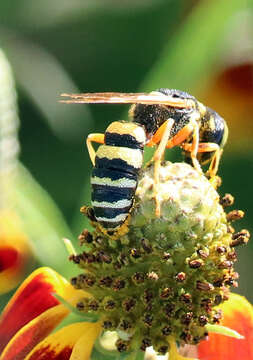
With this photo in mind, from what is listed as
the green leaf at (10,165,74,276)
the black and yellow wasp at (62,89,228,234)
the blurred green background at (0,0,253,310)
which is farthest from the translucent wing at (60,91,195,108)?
the blurred green background at (0,0,253,310)

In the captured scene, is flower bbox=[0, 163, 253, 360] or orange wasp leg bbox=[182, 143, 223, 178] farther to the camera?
orange wasp leg bbox=[182, 143, 223, 178]

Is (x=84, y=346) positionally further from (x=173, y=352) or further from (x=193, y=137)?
(x=193, y=137)

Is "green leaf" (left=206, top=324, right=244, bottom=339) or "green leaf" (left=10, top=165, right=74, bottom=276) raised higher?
"green leaf" (left=206, top=324, right=244, bottom=339)

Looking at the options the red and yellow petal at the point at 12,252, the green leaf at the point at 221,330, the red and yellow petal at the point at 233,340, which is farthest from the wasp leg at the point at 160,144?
the red and yellow petal at the point at 12,252

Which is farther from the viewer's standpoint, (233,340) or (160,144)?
(233,340)

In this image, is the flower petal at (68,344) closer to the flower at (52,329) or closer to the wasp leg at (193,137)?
the flower at (52,329)

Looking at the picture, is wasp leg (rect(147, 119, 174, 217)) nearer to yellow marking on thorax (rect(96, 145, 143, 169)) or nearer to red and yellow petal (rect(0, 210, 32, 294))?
yellow marking on thorax (rect(96, 145, 143, 169))

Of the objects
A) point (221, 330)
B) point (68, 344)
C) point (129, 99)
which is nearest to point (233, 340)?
point (221, 330)

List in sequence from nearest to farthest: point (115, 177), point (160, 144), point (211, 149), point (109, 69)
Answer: point (115, 177)
point (160, 144)
point (211, 149)
point (109, 69)
